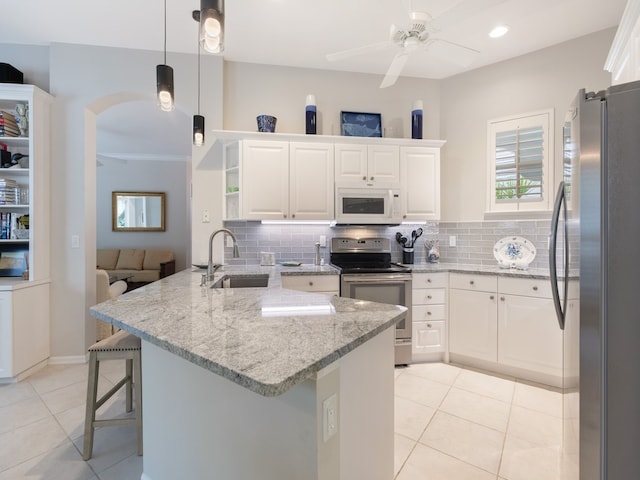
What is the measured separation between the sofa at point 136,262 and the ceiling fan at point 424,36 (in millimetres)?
5399

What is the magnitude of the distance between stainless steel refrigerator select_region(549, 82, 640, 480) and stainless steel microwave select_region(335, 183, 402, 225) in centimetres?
221

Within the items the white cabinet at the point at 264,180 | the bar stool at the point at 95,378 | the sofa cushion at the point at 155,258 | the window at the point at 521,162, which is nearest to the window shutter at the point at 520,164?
the window at the point at 521,162

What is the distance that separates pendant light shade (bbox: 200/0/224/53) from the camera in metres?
1.12

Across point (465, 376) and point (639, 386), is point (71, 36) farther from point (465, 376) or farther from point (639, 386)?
point (465, 376)

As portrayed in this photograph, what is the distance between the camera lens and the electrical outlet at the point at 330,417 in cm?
87

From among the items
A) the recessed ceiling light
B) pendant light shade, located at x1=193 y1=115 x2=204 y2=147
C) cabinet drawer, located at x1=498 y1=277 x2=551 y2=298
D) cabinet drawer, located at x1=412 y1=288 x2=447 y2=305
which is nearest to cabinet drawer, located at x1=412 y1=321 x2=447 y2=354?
cabinet drawer, located at x1=412 y1=288 x2=447 y2=305

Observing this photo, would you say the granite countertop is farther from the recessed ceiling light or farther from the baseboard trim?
the recessed ceiling light

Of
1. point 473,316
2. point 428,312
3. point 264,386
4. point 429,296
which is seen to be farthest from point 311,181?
point 264,386

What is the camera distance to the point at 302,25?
9.02ft

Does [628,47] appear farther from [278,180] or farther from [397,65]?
[278,180]

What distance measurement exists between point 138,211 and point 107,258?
3.82 feet

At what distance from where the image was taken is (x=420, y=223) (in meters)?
3.62

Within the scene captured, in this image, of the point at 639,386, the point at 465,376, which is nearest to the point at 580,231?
the point at 639,386

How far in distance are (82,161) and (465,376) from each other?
13.5 feet
